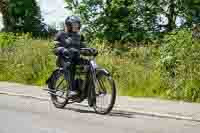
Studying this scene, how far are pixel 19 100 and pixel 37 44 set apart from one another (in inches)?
227

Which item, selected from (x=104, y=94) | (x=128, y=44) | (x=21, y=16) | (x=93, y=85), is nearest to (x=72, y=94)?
(x=93, y=85)

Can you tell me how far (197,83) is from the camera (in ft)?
49.1

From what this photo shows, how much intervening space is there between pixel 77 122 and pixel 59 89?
2.27 m

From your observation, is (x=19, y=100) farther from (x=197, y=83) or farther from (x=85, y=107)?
(x=197, y=83)

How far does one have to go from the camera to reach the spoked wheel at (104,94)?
12581mm

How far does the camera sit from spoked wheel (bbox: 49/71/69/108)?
13836mm

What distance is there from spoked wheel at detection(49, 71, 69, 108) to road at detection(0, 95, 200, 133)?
0.16 m

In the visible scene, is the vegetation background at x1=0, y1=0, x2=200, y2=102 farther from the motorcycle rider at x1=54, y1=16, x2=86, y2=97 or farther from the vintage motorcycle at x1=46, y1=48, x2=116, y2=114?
the motorcycle rider at x1=54, y1=16, x2=86, y2=97

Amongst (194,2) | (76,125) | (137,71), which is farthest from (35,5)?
(76,125)

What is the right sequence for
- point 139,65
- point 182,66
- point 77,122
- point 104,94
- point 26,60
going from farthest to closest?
point 26,60, point 139,65, point 182,66, point 104,94, point 77,122

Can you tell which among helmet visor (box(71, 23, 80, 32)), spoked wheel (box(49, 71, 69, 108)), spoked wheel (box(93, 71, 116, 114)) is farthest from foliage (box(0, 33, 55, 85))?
spoked wheel (box(93, 71, 116, 114))

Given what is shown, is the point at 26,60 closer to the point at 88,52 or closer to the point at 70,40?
the point at 70,40

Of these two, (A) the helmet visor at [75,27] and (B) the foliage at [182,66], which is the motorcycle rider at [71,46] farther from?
(B) the foliage at [182,66]

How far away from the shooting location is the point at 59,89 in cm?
1405
